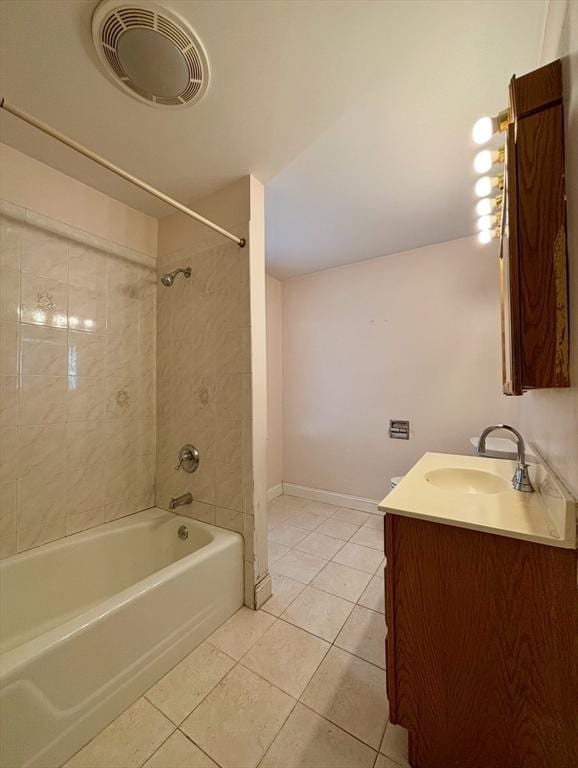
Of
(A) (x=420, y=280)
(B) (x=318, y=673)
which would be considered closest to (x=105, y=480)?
(B) (x=318, y=673)

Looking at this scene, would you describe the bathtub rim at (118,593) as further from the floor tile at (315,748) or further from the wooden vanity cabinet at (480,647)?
the wooden vanity cabinet at (480,647)

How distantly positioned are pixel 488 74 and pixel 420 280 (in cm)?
154

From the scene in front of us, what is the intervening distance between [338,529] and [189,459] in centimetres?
147

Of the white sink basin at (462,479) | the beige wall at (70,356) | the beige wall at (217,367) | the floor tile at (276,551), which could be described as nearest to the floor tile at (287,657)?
the beige wall at (217,367)

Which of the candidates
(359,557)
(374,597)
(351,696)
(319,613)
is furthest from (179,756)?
(359,557)

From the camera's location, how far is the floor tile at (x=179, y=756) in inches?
36.1

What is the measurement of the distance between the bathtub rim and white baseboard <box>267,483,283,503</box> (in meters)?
1.43

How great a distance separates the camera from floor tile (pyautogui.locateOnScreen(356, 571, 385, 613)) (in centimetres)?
161

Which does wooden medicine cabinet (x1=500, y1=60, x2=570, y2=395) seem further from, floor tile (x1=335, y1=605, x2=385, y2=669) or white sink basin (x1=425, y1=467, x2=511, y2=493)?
floor tile (x1=335, y1=605, x2=385, y2=669)

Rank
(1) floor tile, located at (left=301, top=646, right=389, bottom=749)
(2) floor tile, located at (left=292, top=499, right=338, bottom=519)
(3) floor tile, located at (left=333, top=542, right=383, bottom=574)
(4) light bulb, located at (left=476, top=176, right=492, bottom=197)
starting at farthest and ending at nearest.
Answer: (2) floor tile, located at (left=292, top=499, right=338, bottom=519)
(3) floor tile, located at (left=333, top=542, right=383, bottom=574)
(4) light bulb, located at (left=476, top=176, right=492, bottom=197)
(1) floor tile, located at (left=301, top=646, right=389, bottom=749)

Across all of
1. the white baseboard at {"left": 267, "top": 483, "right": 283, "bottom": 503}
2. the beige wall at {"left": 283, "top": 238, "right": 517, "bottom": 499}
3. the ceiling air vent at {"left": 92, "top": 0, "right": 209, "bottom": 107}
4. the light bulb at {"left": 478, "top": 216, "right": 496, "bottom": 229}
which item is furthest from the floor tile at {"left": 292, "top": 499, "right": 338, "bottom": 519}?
the ceiling air vent at {"left": 92, "top": 0, "right": 209, "bottom": 107}

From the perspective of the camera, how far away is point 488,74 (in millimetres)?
1163

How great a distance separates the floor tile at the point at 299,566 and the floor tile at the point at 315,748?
0.80m

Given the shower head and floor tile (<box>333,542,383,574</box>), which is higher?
the shower head
